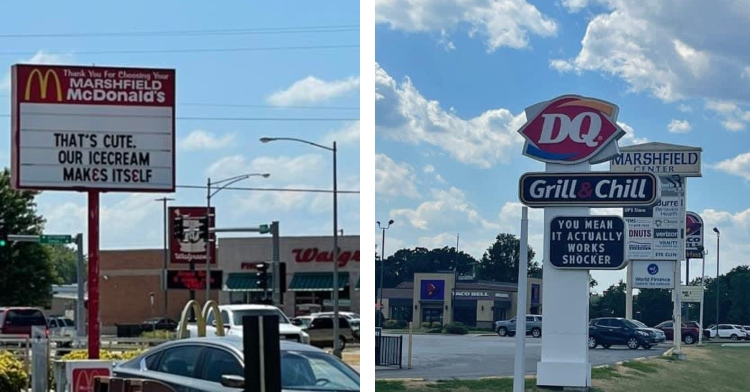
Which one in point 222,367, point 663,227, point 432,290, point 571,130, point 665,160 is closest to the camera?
point 222,367

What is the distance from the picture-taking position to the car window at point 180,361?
44.5 feet

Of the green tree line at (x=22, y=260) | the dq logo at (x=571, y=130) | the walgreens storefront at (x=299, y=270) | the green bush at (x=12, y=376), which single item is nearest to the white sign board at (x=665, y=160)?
the dq logo at (x=571, y=130)

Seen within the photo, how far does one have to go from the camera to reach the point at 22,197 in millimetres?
67562

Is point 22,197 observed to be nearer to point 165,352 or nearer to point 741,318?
point 741,318

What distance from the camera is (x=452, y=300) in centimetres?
3984

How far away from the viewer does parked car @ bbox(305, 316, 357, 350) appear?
4394cm

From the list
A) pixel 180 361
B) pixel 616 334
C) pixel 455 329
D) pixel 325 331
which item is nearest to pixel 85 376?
pixel 180 361

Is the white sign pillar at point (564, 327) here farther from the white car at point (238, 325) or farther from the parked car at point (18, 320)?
the parked car at point (18, 320)

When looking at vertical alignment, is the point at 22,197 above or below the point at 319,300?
above

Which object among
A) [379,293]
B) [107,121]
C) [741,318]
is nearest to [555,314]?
[107,121]

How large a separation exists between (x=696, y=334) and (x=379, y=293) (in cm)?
1995

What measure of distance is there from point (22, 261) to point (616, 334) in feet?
128

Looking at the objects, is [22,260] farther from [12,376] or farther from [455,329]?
[12,376]

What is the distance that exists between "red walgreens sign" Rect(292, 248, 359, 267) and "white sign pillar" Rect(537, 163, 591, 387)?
150 ft
